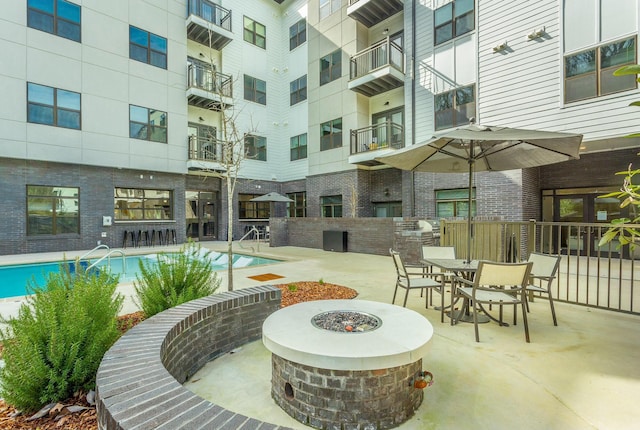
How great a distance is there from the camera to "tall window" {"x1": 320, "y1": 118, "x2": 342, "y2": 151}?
48.8ft

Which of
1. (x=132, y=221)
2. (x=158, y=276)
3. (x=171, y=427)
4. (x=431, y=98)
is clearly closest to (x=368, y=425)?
(x=171, y=427)

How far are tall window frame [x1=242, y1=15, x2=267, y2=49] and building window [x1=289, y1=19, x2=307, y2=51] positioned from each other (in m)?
1.53

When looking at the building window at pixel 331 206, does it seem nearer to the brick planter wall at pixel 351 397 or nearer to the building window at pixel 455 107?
the building window at pixel 455 107

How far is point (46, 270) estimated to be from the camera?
8867mm

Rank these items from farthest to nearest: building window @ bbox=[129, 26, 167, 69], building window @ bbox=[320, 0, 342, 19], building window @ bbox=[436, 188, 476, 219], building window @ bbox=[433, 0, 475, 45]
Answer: building window @ bbox=[320, 0, 342, 19] < building window @ bbox=[129, 26, 167, 69] < building window @ bbox=[436, 188, 476, 219] < building window @ bbox=[433, 0, 475, 45]

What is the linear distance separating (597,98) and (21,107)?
1822 cm

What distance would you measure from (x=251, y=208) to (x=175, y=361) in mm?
16076

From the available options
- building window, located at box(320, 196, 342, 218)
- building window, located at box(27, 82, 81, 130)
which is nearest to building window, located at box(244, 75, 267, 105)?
building window, located at box(320, 196, 342, 218)

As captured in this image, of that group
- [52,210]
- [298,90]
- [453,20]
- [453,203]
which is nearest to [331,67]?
[298,90]

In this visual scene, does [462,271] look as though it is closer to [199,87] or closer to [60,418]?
[60,418]

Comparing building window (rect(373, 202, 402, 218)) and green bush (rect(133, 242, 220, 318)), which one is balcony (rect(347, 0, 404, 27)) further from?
green bush (rect(133, 242, 220, 318))

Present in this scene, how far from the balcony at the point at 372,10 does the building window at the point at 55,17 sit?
35.6ft

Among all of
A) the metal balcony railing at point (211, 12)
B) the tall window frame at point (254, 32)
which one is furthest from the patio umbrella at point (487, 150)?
the tall window frame at point (254, 32)

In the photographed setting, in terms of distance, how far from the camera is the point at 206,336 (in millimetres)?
3051
